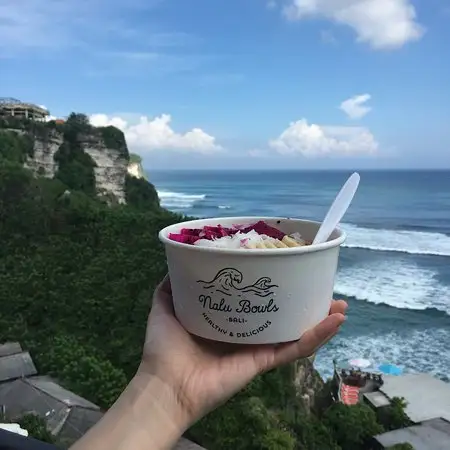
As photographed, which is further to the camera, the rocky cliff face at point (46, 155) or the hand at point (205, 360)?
the rocky cliff face at point (46, 155)

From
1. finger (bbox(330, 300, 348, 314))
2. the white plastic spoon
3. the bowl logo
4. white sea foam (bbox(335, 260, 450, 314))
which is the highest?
the white plastic spoon

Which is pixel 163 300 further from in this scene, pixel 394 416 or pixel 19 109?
pixel 19 109

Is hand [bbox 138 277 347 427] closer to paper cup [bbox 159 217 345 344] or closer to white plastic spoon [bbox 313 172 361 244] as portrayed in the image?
paper cup [bbox 159 217 345 344]

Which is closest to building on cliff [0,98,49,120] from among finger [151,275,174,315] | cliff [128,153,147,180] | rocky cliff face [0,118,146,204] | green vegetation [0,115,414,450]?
rocky cliff face [0,118,146,204]

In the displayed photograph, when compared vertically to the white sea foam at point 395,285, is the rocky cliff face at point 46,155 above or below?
above

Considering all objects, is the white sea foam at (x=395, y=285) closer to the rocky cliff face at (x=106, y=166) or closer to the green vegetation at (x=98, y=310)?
the green vegetation at (x=98, y=310)

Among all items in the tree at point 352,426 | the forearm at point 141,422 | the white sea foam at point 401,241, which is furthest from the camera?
the white sea foam at point 401,241

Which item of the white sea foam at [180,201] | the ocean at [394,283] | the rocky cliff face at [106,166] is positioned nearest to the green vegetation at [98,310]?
the rocky cliff face at [106,166]

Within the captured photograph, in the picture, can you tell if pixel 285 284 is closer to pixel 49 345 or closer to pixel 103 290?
pixel 49 345

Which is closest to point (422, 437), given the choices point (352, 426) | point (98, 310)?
point (352, 426)
